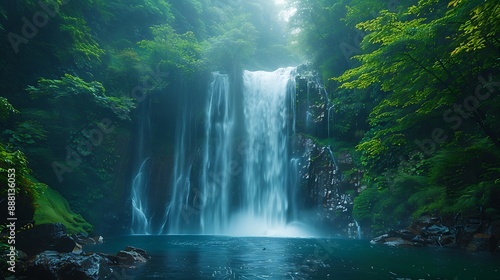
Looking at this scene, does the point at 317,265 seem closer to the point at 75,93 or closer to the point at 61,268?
the point at 61,268

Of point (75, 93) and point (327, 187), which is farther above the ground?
point (75, 93)

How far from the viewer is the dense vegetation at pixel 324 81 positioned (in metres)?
8.57

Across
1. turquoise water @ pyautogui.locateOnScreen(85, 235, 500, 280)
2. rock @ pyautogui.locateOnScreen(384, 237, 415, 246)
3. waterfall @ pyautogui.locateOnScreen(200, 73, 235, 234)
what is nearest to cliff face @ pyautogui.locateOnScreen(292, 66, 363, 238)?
rock @ pyautogui.locateOnScreen(384, 237, 415, 246)

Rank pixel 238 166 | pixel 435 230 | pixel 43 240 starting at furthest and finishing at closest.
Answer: pixel 238 166, pixel 435 230, pixel 43 240

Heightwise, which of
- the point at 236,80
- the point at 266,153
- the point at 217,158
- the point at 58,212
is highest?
the point at 236,80

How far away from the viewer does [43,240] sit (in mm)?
8492

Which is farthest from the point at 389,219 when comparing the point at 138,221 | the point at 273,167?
the point at 138,221

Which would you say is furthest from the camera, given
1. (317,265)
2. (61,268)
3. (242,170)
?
(242,170)

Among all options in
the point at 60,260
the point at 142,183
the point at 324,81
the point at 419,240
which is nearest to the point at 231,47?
the point at 324,81

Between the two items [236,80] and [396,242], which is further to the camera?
[236,80]

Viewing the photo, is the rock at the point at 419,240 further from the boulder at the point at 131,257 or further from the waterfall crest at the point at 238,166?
the boulder at the point at 131,257

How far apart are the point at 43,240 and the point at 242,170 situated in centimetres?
1489

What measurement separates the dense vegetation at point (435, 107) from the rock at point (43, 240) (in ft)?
34.3

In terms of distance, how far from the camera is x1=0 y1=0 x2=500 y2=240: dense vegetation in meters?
8.57
